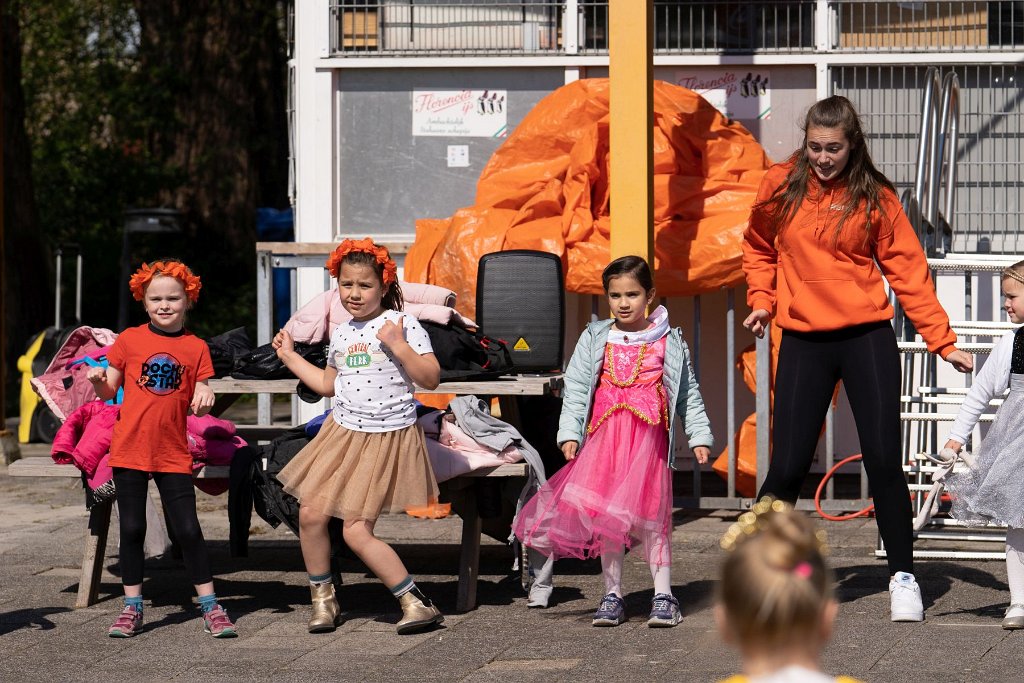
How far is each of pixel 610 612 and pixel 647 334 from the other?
104 centimetres

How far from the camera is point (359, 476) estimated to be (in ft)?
18.6

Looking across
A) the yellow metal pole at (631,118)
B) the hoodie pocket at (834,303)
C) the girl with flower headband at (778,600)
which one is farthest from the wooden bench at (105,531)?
the girl with flower headband at (778,600)

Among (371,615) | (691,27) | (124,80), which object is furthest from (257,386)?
(124,80)

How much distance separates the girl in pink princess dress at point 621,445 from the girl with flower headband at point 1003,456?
3.04ft

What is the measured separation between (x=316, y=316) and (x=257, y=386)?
67 centimetres

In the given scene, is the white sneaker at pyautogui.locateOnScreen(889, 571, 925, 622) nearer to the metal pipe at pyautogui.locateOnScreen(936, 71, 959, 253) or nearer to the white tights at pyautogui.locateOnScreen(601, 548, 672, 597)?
the white tights at pyautogui.locateOnScreen(601, 548, 672, 597)

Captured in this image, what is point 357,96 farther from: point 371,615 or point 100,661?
point 100,661

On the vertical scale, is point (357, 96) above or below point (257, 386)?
above

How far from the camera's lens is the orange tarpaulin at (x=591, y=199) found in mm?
8344

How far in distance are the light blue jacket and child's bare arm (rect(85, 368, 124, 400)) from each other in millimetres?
1655

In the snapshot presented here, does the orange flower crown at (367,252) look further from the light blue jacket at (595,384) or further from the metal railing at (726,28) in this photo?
the metal railing at (726,28)

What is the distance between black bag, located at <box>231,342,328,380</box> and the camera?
21.9ft

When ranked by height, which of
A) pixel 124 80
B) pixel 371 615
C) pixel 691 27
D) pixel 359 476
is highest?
pixel 124 80

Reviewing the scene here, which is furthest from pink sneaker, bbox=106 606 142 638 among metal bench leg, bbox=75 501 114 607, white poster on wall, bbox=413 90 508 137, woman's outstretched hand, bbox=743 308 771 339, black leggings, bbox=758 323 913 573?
white poster on wall, bbox=413 90 508 137
